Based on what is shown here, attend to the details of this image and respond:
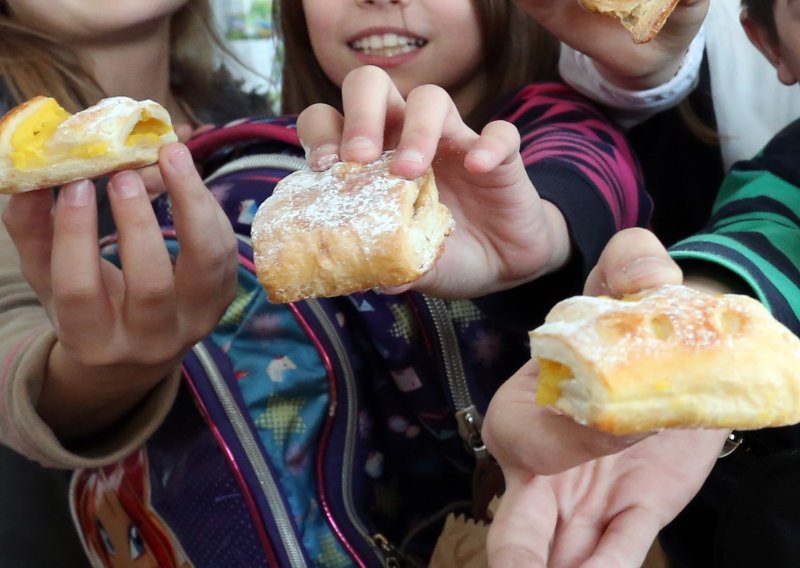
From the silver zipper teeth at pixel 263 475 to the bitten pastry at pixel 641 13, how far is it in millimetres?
530

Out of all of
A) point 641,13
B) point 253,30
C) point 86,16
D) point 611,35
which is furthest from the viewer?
point 253,30

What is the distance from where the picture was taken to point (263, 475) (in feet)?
2.33

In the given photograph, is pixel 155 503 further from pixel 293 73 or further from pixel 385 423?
pixel 293 73

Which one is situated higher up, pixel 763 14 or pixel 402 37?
pixel 763 14

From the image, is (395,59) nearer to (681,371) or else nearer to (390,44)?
(390,44)

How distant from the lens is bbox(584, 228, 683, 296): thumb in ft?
1.49

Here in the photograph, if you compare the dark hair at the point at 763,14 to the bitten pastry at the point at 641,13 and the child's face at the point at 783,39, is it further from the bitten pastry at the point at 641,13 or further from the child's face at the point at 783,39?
the bitten pastry at the point at 641,13

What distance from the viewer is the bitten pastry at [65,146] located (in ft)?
1.82

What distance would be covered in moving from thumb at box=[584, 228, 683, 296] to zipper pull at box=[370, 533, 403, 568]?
37 centimetres

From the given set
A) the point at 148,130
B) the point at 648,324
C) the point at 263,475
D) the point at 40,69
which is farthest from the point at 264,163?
the point at 648,324

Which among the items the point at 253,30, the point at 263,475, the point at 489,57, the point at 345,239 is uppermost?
the point at 345,239

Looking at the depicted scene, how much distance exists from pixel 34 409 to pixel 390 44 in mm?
603

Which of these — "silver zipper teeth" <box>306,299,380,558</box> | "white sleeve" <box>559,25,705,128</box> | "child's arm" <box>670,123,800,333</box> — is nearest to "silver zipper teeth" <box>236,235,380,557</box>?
"silver zipper teeth" <box>306,299,380,558</box>

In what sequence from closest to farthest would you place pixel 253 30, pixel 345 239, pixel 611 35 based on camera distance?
pixel 345 239 → pixel 611 35 → pixel 253 30
